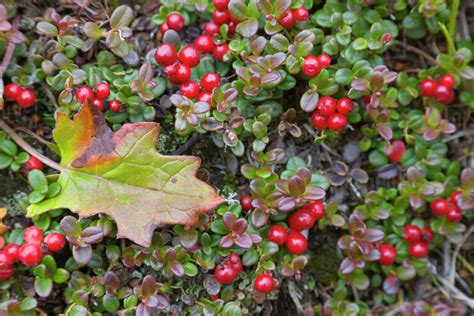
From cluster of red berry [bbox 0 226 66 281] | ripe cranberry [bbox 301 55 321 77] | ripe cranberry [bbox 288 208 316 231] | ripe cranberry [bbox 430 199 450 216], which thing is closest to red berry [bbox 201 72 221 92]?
ripe cranberry [bbox 301 55 321 77]

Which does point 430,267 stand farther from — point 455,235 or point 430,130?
point 430,130

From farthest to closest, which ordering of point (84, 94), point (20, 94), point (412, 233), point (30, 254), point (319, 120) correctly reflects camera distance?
point (412, 233) → point (319, 120) → point (20, 94) → point (84, 94) → point (30, 254)

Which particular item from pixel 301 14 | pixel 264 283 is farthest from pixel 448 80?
pixel 264 283

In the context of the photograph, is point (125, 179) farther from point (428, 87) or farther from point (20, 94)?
point (428, 87)

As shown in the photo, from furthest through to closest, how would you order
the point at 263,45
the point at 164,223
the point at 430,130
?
the point at 430,130
the point at 263,45
the point at 164,223

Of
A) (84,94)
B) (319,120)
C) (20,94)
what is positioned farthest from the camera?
(319,120)

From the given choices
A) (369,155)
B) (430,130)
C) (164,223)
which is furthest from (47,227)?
(430,130)

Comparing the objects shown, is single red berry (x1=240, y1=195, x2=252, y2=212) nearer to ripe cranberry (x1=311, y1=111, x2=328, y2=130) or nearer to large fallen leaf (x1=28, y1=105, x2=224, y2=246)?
large fallen leaf (x1=28, y1=105, x2=224, y2=246)
